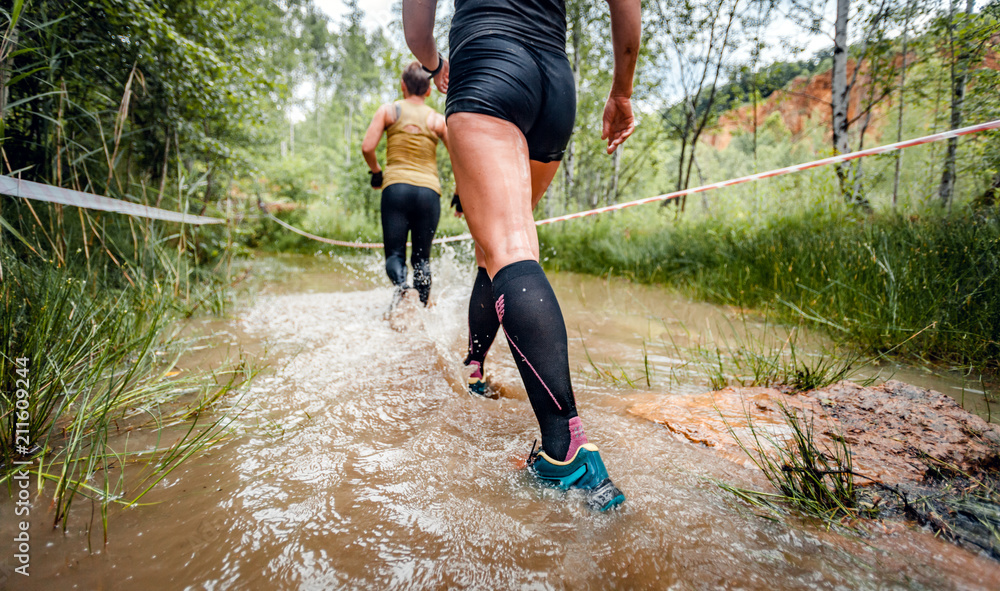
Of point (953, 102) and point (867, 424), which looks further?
point (953, 102)

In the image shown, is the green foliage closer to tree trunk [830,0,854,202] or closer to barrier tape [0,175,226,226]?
barrier tape [0,175,226,226]

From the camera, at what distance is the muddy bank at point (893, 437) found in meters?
0.81

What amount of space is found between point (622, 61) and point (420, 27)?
0.73 m

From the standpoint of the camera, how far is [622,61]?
48.2 inches

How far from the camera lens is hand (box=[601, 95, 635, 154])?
1352mm

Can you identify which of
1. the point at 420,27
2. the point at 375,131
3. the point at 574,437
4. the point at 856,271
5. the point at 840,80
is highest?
the point at 840,80

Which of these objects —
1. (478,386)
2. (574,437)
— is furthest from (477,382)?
(574,437)

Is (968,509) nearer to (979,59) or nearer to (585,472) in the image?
(585,472)

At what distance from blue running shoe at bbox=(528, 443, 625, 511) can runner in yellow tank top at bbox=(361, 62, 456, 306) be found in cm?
238

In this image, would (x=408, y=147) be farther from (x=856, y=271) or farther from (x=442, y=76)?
(x=856, y=271)

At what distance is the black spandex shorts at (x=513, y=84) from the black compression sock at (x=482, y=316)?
579 millimetres

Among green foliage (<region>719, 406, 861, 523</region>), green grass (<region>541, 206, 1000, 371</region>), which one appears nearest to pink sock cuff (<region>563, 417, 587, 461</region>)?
green foliage (<region>719, 406, 861, 523</region>)

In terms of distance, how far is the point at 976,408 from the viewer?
140cm

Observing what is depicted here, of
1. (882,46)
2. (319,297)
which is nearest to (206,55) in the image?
(319,297)
